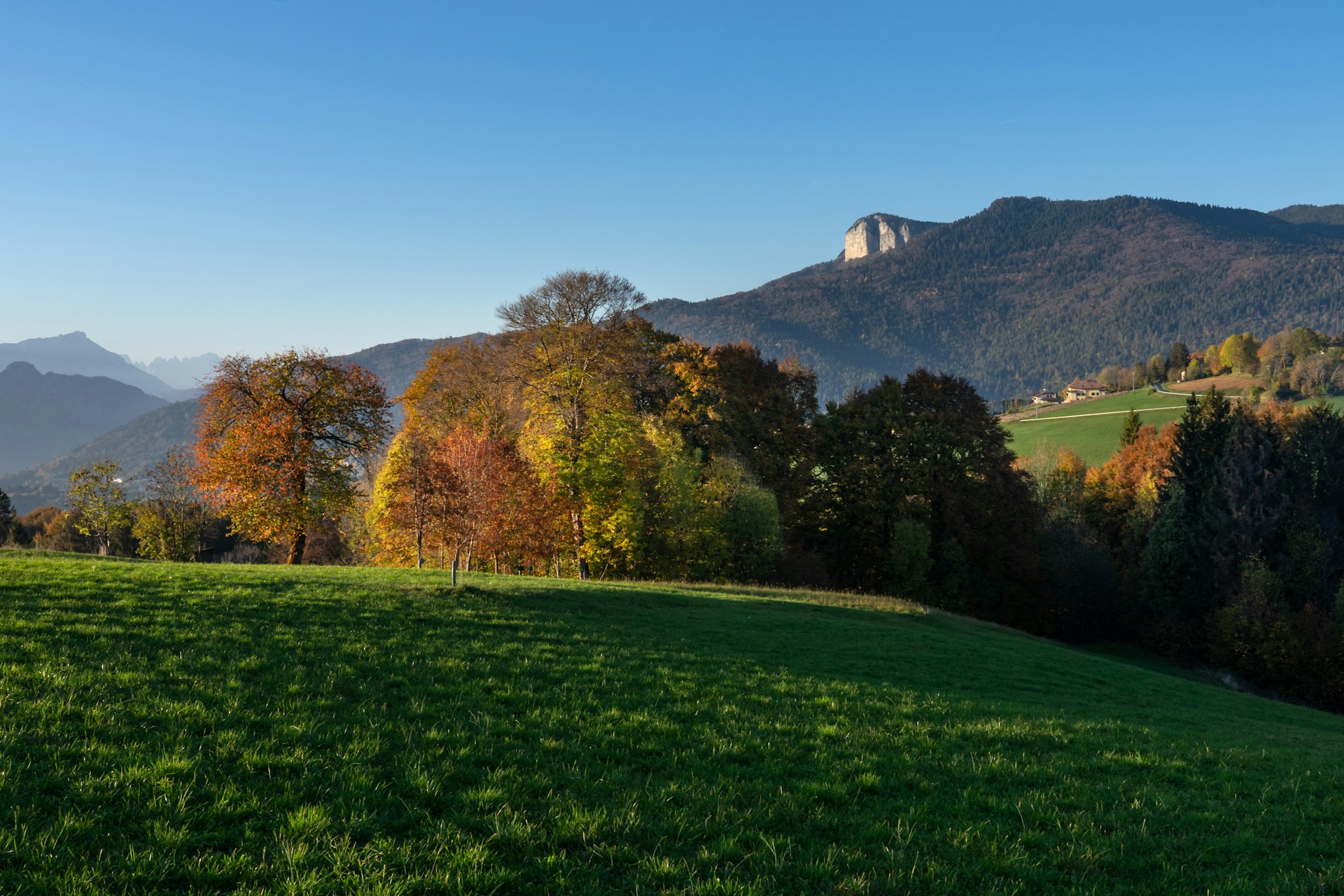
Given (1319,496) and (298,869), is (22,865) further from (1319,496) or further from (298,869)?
(1319,496)

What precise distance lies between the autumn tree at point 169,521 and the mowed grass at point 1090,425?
103 m

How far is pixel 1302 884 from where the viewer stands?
24.0 feet

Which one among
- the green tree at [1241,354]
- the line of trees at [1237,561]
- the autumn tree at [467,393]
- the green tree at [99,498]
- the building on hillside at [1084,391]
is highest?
the green tree at [1241,354]

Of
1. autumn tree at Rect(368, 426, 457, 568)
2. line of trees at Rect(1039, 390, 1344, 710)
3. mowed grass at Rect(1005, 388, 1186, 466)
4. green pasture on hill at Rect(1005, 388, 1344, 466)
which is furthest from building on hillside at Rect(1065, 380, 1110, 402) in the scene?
autumn tree at Rect(368, 426, 457, 568)

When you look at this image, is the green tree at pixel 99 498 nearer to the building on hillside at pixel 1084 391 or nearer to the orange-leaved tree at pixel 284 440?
the orange-leaved tree at pixel 284 440

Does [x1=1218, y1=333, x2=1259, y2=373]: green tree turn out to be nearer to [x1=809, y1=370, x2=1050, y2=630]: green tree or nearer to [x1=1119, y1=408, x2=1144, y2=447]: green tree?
[x1=1119, y1=408, x2=1144, y2=447]: green tree

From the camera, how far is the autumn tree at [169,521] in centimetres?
5994

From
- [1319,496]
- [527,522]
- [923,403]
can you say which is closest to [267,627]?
[527,522]

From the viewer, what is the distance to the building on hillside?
18219 cm

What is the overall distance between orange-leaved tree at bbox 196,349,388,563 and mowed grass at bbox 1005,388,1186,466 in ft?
307

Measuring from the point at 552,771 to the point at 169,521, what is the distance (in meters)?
67.6

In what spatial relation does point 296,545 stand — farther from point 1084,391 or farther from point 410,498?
point 1084,391

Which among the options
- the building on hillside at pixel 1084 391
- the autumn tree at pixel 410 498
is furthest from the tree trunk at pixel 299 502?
the building on hillside at pixel 1084 391

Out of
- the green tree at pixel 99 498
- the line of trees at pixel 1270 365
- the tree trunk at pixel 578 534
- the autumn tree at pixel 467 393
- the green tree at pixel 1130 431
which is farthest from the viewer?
the line of trees at pixel 1270 365
